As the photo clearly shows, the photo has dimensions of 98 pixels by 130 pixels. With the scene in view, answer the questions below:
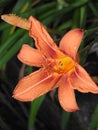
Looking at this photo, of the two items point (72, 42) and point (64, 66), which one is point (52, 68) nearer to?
point (64, 66)

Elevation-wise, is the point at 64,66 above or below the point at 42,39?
below

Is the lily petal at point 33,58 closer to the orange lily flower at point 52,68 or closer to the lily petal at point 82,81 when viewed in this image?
the orange lily flower at point 52,68

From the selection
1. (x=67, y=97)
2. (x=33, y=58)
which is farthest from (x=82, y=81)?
(x=33, y=58)

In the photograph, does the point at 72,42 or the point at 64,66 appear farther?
the point at 64,66

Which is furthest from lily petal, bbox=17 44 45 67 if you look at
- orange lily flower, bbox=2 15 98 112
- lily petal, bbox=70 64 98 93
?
lily petal, bbox=70 64 98 93

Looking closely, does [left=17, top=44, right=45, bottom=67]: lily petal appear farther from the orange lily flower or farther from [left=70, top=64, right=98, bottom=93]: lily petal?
[left=70, top=64, right=98, bottom=93]: lily petal

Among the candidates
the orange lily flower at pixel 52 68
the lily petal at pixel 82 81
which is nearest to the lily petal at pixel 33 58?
the orange lily flower at pixel 52 68

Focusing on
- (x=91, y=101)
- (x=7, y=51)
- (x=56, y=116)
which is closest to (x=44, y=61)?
(x=7, y=51)
